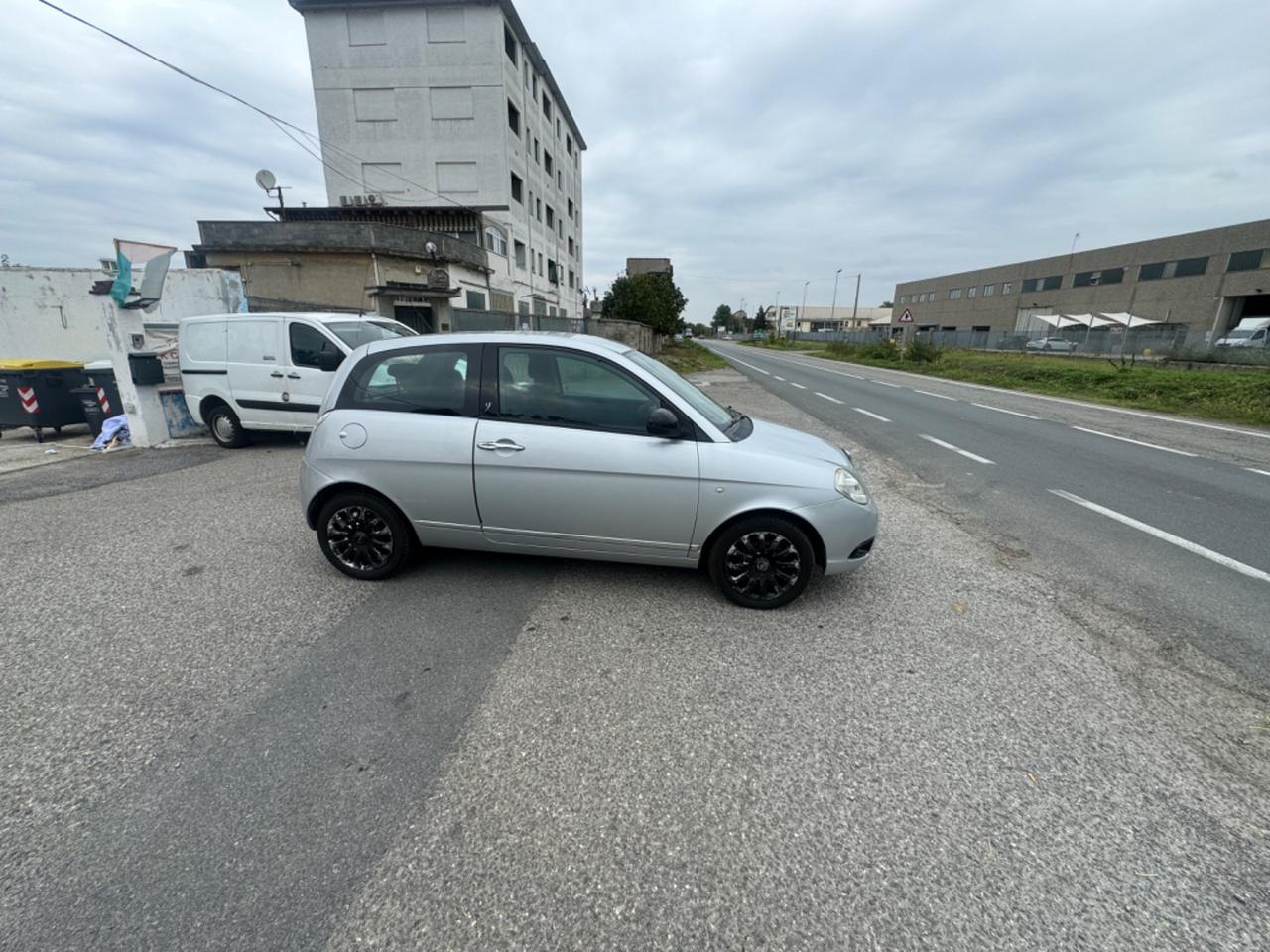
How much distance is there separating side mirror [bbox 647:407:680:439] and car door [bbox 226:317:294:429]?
652 centimetres

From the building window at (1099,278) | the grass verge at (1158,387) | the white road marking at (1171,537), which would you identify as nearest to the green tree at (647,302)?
the grass verge at (1158,387)

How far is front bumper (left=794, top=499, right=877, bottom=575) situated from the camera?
3.17 metres

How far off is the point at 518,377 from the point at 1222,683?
4.21m

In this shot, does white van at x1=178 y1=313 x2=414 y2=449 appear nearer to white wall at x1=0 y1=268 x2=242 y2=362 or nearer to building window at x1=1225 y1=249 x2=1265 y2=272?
white wall at x1=0 y1=268 x2=242 y2=362

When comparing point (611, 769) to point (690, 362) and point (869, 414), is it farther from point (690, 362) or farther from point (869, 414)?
point (690, 362)

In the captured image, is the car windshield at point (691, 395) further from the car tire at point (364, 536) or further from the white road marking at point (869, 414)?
the white road marking at point (869, 414)

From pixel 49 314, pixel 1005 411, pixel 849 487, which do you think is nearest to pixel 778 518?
pixel 849 487

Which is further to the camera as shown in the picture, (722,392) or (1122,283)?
(1122,283)

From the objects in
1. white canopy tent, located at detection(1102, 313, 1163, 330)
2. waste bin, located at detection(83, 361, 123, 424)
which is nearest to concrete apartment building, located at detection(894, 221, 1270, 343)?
white canopy tent, located at detection(1102, 313, 1163, 330)

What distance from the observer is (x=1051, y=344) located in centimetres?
3475

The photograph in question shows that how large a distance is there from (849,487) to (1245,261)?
184 feet

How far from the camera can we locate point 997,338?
40.5 meters

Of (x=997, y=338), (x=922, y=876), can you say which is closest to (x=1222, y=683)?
(x=922, y=876)

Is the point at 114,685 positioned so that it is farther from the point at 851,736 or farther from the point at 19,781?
the point at 851,736
